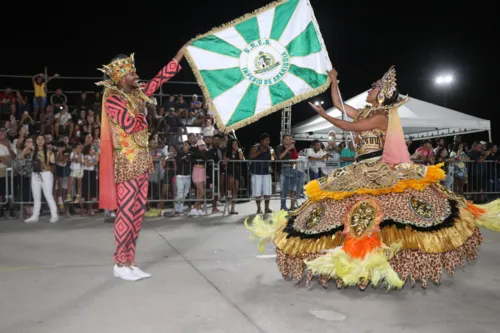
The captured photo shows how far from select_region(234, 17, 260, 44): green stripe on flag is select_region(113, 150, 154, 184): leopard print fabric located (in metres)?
1.67

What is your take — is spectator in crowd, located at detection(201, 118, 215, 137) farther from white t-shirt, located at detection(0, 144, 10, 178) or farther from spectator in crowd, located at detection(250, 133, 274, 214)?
white t-shirt, located at detection(0, 144, 10, 178)

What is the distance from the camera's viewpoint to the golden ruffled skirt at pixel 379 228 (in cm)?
389

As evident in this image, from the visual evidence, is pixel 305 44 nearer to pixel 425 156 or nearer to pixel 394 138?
pixel 394 138

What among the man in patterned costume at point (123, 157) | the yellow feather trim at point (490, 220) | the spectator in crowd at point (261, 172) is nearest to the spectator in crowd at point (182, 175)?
the spectator in crowd at point (261, 172)

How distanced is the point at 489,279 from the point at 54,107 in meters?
12.7

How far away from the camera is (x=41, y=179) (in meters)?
9.20

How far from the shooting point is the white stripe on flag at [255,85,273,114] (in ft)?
17.1

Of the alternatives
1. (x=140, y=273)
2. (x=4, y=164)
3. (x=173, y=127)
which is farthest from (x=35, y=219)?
(x=173, y=127)

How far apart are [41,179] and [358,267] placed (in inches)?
285

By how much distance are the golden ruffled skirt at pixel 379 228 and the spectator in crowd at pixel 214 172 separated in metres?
5.95

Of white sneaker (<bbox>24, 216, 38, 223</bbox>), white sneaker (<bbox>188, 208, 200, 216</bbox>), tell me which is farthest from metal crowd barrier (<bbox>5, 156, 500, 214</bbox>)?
white sneaker (<bbox>24, 216, 38, 223</bbox>)

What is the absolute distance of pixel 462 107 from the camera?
33.6 meters

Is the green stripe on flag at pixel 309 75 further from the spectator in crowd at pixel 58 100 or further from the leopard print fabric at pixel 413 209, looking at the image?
the spectator in crowd at pixel 58 100

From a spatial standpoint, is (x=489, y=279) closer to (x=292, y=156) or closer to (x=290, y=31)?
(x=290, y=31)
